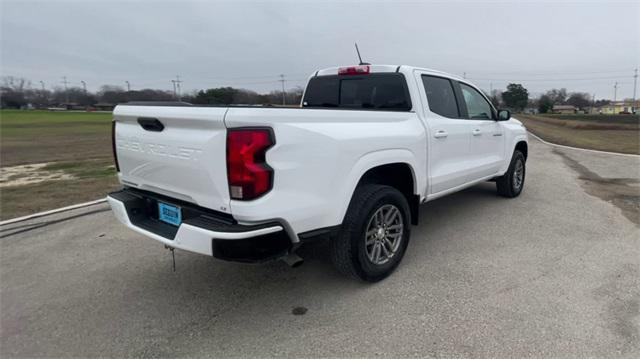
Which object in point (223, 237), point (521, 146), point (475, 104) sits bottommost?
point (223, 237)

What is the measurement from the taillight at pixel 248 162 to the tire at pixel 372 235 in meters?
0.91

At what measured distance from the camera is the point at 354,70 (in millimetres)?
4273

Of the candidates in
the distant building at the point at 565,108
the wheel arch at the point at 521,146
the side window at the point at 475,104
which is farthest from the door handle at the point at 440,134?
the distant building at the point at 565,108

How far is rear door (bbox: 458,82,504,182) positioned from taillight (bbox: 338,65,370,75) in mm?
1347

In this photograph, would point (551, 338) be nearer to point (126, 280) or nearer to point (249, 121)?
point (249, 121)

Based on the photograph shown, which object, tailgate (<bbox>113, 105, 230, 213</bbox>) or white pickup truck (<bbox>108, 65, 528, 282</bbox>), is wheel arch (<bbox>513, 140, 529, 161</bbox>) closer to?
white pickup truck (<bbox>108, 65, 528, 282</bbox>)

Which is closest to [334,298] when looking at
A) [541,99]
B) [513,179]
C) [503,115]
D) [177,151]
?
[177,151]

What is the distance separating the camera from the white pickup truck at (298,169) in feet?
7.86

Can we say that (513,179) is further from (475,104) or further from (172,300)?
(172,300)

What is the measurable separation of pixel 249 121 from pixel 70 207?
4.97 meters

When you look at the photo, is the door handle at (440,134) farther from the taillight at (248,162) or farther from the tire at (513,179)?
the tire at (513,179)

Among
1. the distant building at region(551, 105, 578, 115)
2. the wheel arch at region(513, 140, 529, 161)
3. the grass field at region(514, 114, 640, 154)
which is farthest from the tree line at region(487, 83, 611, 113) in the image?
the wheel arch at region(513, 140, 529, 161)

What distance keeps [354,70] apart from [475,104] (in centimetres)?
185

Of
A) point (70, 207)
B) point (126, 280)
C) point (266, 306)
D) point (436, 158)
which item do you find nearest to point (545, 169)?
point (436, 158)
